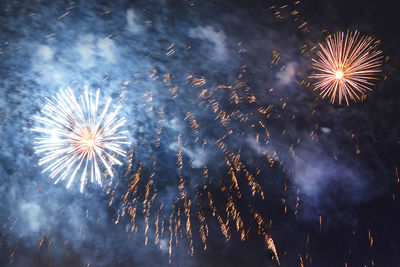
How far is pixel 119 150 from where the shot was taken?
297 inches

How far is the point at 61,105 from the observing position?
7.20m

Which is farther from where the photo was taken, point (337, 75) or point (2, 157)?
point (2, 157)

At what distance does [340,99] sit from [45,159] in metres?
8.82

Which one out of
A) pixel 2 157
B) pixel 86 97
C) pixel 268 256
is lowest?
pixel 268 256

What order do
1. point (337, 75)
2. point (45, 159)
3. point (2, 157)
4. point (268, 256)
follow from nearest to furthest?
point (337, 75) → point (45, 159) → point (2, 157) → point (268, 256)

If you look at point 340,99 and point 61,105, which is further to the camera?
point 340,99

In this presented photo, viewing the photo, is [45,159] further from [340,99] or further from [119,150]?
[340,99]

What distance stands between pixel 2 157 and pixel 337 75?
11595mm

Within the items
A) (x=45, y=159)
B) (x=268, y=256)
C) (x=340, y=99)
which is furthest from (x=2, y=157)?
(x=340, y=99)

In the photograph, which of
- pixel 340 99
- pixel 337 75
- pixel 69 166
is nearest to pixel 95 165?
pixel 69 166

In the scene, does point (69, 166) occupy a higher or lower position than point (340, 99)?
lower

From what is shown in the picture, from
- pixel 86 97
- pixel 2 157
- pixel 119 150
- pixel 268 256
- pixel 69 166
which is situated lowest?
pixel 268 256

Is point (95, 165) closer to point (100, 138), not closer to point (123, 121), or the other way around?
point (100, 138)

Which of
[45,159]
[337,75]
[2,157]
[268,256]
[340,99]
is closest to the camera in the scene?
[337,75]
